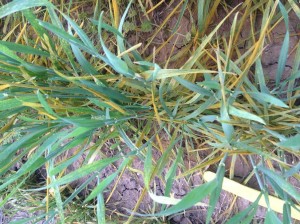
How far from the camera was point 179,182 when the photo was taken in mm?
1040

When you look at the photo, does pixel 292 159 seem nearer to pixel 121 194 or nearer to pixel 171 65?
pixel 171 65

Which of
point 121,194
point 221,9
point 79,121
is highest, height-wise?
point 221,9

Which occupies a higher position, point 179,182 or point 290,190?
point 290,190

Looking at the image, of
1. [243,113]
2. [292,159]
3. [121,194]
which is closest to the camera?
[243,113]

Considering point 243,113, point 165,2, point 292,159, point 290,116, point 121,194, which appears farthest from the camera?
point 121,194

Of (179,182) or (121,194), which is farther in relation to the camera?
(121,194)

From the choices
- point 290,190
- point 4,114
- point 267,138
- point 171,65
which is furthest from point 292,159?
point 4,114

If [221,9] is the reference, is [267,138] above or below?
below

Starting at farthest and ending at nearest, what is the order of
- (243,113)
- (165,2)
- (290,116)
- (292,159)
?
(165,2), (292,159), (290,116), (243,113)

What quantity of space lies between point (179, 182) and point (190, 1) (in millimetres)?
468

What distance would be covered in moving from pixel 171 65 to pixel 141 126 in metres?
0.17

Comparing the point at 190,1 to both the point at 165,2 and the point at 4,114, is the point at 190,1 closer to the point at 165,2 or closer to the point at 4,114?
the point at 165,2

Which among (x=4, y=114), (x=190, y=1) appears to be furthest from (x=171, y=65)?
(x=4, y=114)

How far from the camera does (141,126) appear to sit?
98cm
